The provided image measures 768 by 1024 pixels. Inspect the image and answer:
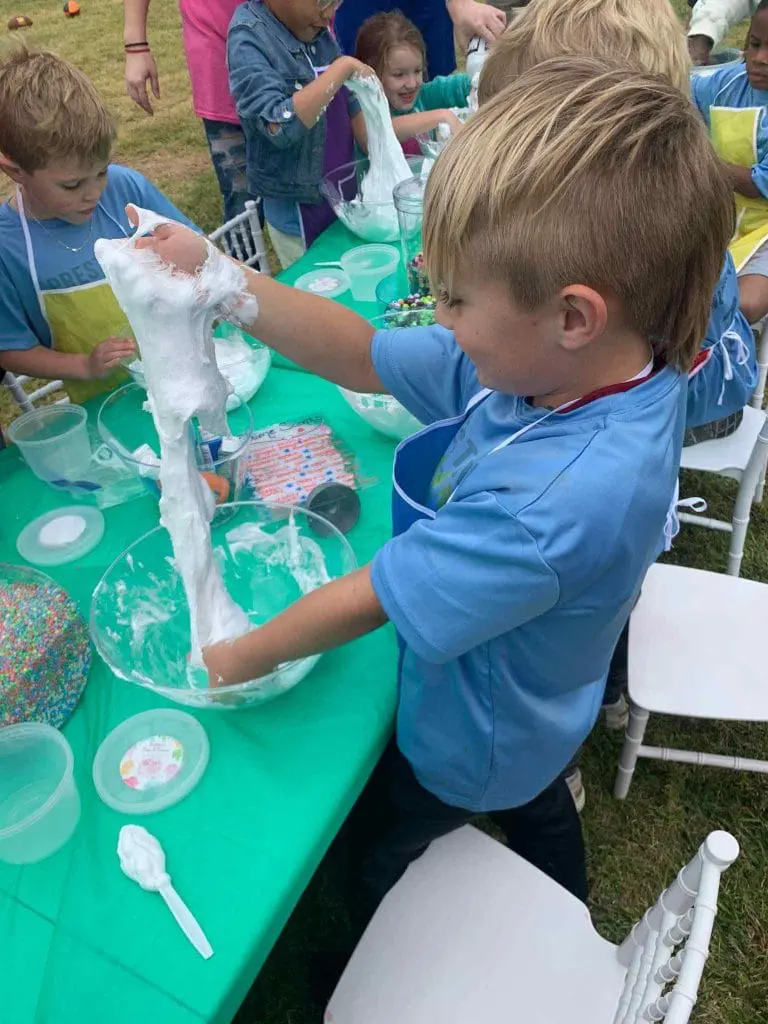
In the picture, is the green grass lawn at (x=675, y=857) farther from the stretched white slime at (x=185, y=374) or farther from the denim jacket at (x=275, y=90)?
the denim jacket at (x=275, y=90)

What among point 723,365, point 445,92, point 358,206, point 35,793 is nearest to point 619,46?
point 723,365

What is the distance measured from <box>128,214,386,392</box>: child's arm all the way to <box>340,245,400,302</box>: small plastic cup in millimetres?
718

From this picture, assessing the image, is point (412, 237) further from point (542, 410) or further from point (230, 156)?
point (230, 156)

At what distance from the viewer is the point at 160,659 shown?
106 cm

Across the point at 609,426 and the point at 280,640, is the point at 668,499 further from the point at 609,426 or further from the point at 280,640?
the point at 280,640

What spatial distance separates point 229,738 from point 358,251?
4.60 ft

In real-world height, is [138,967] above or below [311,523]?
below

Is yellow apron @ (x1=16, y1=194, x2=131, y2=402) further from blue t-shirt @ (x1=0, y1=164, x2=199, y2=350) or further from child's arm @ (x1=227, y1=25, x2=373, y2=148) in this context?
child's arm @ (x1=227, y1=25, x2=373, y2=148)

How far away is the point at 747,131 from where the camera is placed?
7.49 feet

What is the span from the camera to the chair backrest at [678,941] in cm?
68

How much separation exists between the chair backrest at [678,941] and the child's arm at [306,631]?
0.42 meters

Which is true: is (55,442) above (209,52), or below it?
below

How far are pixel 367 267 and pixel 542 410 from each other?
1227 millimetres

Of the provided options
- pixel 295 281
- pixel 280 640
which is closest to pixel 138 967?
pixel 280 640
